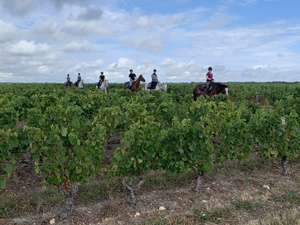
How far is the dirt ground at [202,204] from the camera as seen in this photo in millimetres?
5652

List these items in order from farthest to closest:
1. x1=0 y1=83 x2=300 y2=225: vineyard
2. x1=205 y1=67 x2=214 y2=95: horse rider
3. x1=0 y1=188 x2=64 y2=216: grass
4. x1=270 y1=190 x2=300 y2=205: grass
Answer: x1=205 y1=67 x2=214 y2=95: horse rider, x1=270 y1=190 x2=300 y2=205: grass, x1=0 y1=188 x2=64 y2=216: grass, x1=0 y1=83 x2=300 y2=225: vineyard

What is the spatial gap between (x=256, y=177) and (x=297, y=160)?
261 centimetres

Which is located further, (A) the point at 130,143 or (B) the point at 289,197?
(B) the point at 289,197

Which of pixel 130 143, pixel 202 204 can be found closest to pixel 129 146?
pixel 130 143

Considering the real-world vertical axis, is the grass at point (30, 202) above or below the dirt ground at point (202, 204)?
above

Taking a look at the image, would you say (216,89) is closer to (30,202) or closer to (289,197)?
(289,197)

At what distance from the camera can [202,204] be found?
6.30 metres

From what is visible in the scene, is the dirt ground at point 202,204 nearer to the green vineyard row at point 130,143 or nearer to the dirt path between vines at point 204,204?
the dirt path between vines at point 204,204

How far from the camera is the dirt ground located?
565cm

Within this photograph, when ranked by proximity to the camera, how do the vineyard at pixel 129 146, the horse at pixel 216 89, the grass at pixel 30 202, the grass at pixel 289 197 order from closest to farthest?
the vineyard at pixel 129 146 < the grass at pixel 30 202 < the grass at pixel 289 197 < the horse at pixel 216 89

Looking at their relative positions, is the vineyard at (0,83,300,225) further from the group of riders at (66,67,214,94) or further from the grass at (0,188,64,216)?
the group of riders at (66,67,214,94)

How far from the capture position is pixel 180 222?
545 cm

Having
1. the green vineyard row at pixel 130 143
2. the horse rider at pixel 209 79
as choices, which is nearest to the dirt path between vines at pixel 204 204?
the green vineyard row at pixel 130 143

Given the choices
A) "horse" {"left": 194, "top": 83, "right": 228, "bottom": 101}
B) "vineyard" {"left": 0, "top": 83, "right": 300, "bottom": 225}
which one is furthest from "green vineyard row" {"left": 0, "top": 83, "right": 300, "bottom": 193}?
"horse" {"left": 194, "top": 83, "right": 228, "bottom": 101}
